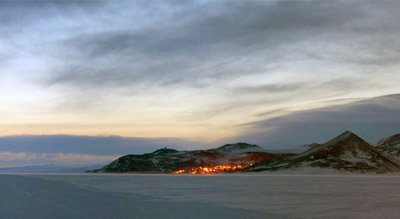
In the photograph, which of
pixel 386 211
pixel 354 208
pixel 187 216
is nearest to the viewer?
pixel 187 216

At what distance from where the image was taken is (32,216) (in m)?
27.5

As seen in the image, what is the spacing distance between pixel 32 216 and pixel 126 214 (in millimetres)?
5972

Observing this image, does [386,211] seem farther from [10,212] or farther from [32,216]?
[10,212]

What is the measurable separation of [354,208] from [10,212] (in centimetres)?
2456

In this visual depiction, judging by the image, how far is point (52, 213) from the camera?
29.1 m

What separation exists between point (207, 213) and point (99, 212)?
7.63 metres

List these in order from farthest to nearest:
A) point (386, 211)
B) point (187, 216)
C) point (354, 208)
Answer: point (354, 208) < point (386, 211) < point (187, 216)

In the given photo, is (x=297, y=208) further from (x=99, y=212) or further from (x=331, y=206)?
(x=99, y=212)

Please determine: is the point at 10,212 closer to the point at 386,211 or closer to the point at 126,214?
the point at 126,214

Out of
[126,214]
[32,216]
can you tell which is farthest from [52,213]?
[126,214]

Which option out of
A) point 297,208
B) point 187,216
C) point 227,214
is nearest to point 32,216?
point 187,216

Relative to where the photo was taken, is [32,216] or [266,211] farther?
[266,211]

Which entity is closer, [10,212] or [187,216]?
[187,216]

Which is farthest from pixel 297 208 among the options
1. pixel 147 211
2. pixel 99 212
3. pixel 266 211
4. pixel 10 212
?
pixel 10 212
